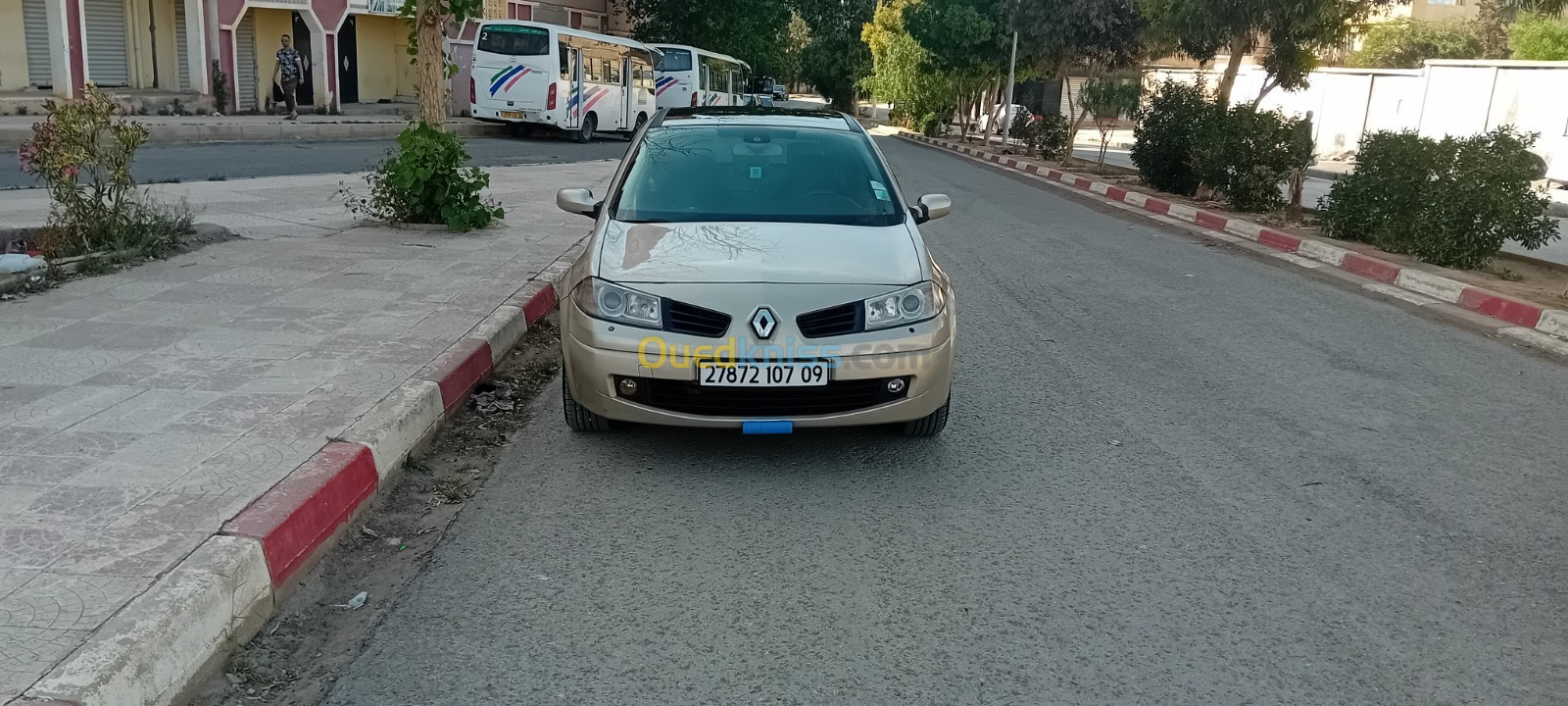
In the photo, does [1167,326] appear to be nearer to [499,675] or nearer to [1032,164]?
[499,675]

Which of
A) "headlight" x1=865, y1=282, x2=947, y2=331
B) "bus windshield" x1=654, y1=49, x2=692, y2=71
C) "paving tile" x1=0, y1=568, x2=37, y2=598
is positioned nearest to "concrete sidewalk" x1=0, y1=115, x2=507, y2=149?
"bus windshield" x1=654, y1=49, x2=692, y2=71

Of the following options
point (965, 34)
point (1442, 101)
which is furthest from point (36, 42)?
point (1442, 101)

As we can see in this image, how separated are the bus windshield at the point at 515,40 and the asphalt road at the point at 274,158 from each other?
106 inches

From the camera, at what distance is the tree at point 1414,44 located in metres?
51.3

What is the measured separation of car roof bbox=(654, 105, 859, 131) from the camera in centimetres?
A: 629

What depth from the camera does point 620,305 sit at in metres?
4.69

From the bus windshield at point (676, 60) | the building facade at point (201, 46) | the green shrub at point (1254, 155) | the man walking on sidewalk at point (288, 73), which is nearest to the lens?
the green shrub at point (1254, 155)

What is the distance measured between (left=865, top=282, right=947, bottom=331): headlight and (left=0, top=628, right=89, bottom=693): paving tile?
289 centimetres

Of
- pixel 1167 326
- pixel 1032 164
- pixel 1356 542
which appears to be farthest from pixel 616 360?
pixel 1032 164

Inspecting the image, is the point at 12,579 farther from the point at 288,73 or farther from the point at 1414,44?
the point at 1414,44

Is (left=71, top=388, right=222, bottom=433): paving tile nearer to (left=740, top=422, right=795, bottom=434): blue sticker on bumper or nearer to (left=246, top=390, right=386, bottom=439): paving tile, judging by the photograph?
(left=246, top=390, right=386, bottom=439): paving tile

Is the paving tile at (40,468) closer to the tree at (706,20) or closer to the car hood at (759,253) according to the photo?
the car hood at (759,253)

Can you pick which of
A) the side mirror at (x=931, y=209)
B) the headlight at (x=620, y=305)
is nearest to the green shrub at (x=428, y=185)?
the side mirror at (x=931, y=209)

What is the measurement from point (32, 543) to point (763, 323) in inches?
99.3
